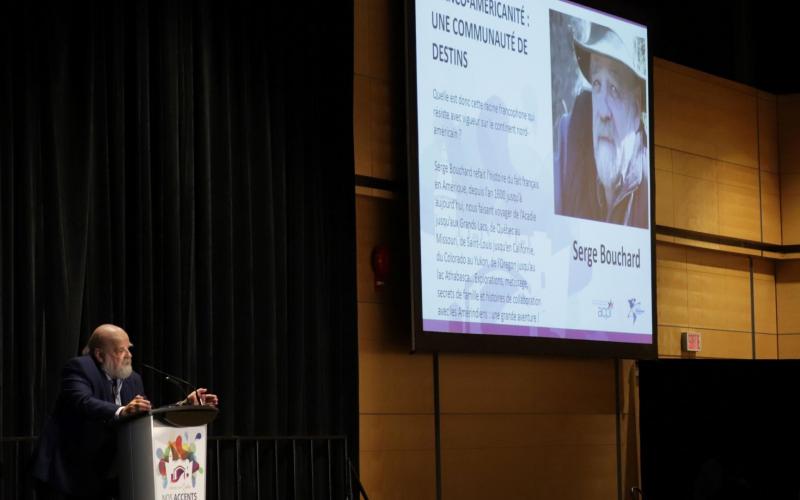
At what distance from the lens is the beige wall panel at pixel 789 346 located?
9.68 meters

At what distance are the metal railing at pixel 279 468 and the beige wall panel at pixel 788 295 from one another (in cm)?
464

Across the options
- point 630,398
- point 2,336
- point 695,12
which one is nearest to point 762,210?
point 695,12

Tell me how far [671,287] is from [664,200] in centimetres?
63

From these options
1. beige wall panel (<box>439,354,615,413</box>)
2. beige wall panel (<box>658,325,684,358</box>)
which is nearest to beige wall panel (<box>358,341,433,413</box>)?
beige wall panel (<box>439,354,615,413</box>)

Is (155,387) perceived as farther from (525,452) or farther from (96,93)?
(525,452)

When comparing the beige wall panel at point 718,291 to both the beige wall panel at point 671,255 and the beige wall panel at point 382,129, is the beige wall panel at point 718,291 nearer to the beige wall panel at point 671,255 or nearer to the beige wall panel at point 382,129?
the beige wall panel at point 671,255

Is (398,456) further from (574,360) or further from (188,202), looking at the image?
(188,202)

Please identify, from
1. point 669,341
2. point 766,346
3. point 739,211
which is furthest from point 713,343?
point 739,211

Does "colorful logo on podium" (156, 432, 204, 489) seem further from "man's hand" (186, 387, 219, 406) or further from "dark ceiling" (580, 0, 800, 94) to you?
Result: "dark ceiling" (580, 0, 800, 94)

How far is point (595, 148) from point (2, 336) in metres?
4.08

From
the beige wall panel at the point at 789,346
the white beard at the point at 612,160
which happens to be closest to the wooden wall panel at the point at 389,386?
the white beard at the point at 612,160

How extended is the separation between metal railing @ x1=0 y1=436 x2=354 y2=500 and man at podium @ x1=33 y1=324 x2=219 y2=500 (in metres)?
1.26

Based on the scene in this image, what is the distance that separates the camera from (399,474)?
693 cm

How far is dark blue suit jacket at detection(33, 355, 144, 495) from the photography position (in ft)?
15.1
